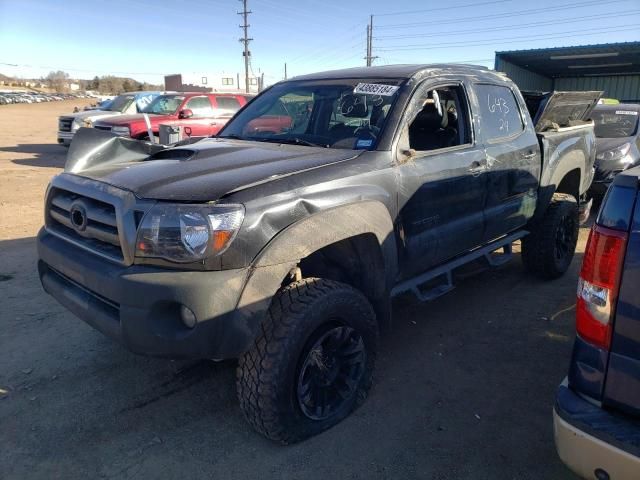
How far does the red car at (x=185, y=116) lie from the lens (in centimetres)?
1237

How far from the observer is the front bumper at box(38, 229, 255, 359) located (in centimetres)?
229

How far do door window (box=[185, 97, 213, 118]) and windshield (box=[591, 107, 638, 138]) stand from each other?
8.98 m

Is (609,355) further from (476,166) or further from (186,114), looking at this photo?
(186,114)

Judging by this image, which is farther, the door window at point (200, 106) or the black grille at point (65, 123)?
the black grille at point (65, 123)

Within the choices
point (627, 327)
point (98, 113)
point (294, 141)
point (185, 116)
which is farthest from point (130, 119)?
point (627, 327)

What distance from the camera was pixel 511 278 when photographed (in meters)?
5.33

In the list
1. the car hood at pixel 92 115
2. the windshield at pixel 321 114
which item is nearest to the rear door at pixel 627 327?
the windshield at pixel 321 114

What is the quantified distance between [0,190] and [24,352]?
7.06 meters

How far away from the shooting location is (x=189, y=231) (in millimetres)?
2330

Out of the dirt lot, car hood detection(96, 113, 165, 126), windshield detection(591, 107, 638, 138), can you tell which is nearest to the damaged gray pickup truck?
the dirt lot

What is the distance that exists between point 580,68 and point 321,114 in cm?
1549

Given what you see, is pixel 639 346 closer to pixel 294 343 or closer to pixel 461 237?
pixel 294 343

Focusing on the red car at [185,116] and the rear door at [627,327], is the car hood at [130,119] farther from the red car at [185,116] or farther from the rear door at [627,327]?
the rear door at [627,327]

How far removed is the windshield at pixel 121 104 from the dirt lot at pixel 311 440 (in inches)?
520
